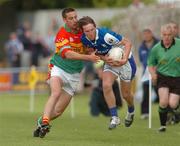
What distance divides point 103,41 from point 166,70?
6.21 feet

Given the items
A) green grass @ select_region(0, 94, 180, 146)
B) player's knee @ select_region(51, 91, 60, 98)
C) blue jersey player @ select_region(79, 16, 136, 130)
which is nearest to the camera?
green grass @ select_region(0, 94, 180, 146)

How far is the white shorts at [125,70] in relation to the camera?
1617 centimetres

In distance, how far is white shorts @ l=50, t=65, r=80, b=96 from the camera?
15.6 m

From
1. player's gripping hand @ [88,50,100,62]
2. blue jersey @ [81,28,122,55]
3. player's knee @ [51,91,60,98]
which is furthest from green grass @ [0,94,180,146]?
blue jersey @ [81,28,122,55]

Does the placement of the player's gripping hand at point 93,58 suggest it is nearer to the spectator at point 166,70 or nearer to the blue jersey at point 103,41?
the blue jersey at point 103,41

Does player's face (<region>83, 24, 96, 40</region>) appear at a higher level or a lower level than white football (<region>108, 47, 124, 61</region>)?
higher

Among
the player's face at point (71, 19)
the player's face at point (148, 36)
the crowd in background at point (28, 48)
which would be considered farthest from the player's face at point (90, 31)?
the crowd in background at point (28, 48)

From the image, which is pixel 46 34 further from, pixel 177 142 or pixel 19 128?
pixel 177 142

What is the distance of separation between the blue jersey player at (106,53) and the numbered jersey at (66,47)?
135 mm

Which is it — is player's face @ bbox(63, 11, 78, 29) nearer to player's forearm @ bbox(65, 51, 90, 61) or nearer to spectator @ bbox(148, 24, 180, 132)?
player's forearm @ bbox(65, 51, 90, 61)

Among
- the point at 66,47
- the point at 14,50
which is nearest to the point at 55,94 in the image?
the point at 66,47

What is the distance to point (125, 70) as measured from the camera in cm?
1620

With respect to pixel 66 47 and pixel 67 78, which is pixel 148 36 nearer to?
pixel 67 78

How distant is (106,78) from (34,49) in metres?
20.5
